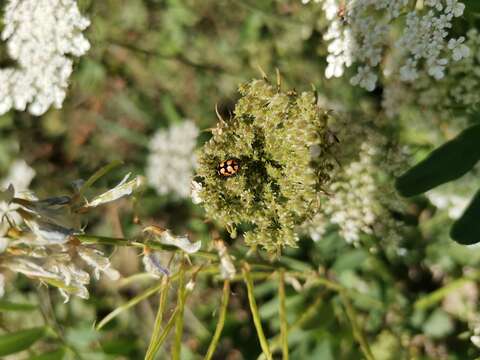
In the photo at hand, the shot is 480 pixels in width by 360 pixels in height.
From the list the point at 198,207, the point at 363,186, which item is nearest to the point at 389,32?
the point at 363,186

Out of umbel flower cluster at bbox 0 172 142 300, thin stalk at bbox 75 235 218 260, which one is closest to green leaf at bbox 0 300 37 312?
umbel flower cluster at bbox 0 172 142 300

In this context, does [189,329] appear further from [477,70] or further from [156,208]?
[477,70]

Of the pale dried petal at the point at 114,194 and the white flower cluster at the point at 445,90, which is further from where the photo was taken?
the white flower cluster at the point at 445,90

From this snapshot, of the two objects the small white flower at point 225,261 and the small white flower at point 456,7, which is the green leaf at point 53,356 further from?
the small white flower at point 456,7

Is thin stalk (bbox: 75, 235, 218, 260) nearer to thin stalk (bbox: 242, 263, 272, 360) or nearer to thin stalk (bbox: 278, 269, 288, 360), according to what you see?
thin stalk (bbox: 242, 263, 272, 360)

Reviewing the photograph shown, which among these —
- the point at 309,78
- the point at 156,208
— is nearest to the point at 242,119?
the point at 309,78

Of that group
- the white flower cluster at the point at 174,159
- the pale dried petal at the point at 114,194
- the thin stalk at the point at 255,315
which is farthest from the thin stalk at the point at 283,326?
the white flower cluster at the point at 174,159
